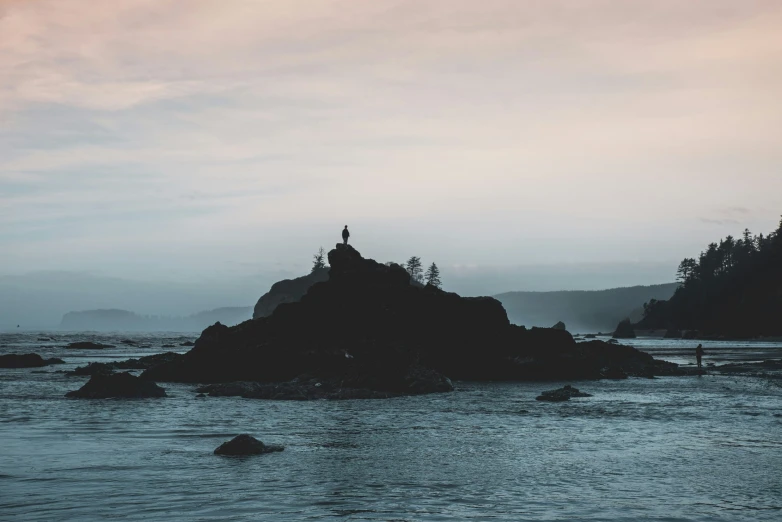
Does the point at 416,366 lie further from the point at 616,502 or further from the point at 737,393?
the point at 616,502

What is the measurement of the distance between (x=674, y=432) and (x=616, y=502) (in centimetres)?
1379

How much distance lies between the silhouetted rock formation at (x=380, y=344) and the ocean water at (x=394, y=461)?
41.4 feet

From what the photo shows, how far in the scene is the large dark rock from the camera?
42094mm

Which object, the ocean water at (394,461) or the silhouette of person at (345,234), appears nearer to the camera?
the ocean water at (394,461)

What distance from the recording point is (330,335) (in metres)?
57.8

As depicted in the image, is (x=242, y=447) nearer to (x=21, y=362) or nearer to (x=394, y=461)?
(x=394, y=461)

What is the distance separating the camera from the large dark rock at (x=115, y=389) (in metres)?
42.1

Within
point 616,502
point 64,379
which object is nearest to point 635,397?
point 616,502

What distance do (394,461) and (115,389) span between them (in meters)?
25.3

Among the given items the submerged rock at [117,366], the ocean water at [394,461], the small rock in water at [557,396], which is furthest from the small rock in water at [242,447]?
the submerged rock at [117,366]

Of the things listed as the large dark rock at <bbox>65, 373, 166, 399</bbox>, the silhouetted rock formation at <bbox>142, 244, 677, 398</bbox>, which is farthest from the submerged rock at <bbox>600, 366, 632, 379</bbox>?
the large dark rock at <bbox>65, 373, 166, 399</bbox>

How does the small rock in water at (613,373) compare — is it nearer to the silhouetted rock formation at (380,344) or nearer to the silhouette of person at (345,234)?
the silhouetted rock formation at (380,344)

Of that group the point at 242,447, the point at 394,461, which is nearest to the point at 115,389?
the point at 242,447

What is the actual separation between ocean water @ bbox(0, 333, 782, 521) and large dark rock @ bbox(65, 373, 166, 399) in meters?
1.89
